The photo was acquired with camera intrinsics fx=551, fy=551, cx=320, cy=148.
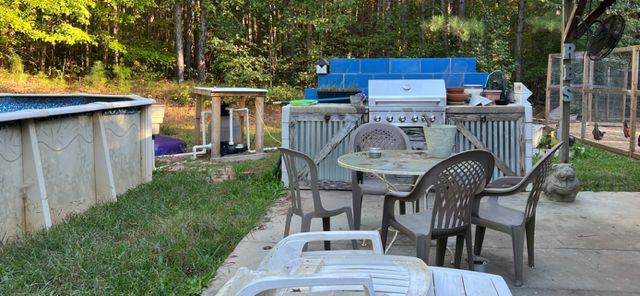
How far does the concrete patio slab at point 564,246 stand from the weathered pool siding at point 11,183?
63.3 inches

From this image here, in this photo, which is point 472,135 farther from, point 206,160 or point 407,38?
point 407,38

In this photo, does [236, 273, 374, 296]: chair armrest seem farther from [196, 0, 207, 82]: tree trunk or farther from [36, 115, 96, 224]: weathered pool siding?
[196, 0, 207, 82]: tree trunk

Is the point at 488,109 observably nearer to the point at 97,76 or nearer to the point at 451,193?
the point at 451,193

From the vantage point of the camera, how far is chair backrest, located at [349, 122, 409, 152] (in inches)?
184

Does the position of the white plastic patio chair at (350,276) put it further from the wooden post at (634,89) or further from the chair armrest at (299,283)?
the wooden post at (634,89)

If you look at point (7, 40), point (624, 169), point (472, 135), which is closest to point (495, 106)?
point (472, 135)

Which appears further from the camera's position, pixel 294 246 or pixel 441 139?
pixel 441 139

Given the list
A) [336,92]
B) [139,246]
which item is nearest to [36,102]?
[336,92]

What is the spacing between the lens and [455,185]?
2.82 metres

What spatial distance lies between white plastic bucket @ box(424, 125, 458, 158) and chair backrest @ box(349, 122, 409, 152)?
2.91 feet

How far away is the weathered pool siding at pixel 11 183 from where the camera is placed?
12.4ft

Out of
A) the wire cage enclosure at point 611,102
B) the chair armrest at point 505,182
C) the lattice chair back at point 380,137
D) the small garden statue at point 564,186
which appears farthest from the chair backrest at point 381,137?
the wire cage enclosure at point 611,102

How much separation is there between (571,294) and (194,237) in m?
2.44

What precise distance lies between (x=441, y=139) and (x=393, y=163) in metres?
0.42
